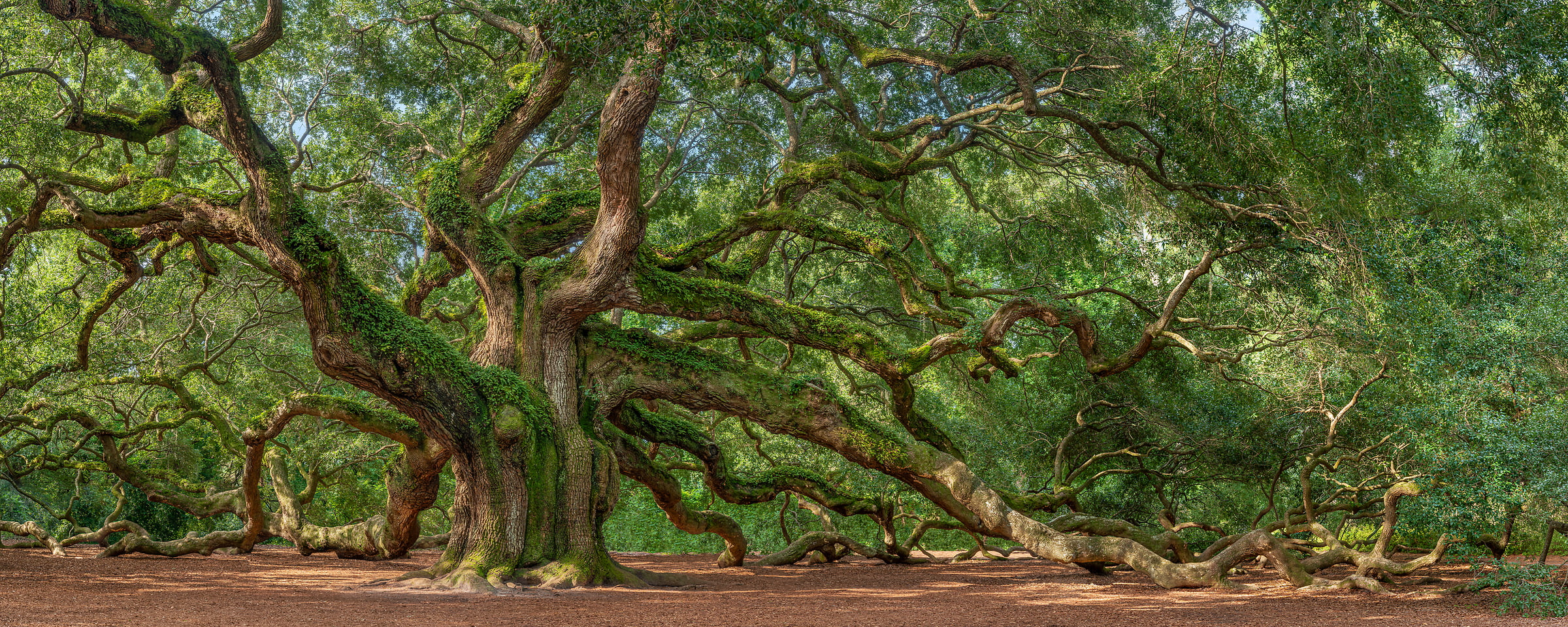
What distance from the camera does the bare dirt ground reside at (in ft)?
19.6

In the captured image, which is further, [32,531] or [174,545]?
[32,531]

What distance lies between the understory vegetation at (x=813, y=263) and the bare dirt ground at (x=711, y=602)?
0.44m

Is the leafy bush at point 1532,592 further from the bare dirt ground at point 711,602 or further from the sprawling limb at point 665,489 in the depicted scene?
the sprawling limb at point 665,489

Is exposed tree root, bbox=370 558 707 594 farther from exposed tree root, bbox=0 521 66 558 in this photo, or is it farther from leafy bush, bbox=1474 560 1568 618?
exposed tree root, bbox=0 521 66 558

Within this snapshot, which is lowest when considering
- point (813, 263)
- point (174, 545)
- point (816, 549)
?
point (174, 545)

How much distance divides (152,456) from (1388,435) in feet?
56.4

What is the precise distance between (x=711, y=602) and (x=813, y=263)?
769 centimetres

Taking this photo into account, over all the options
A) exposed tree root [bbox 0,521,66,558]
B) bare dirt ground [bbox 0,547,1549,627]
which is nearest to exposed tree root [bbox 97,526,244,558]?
exposed tree root [bbox 0,521,66,558]

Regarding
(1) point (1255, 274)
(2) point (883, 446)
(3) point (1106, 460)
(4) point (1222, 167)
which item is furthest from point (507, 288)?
(3) point (1106, 460)

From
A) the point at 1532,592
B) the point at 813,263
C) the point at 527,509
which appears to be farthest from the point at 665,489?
the point at 1532,592

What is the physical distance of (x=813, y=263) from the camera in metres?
14.4

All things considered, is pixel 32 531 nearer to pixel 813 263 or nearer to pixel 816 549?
pixel 816 549

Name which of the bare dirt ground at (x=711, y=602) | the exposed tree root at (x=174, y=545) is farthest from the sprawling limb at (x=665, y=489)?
Result: the exposed tree root at (x=174, y=545)

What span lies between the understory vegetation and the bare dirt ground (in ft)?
1.43
